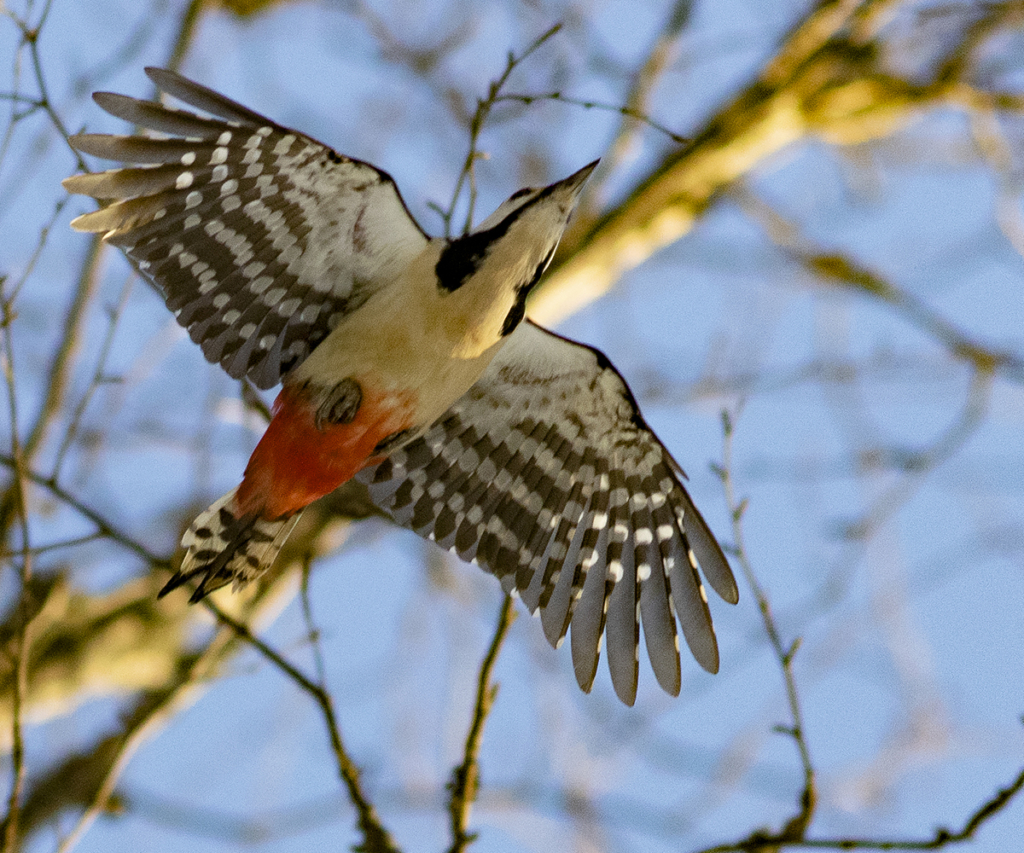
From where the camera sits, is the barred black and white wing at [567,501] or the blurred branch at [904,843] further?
the barred black and white wing at [567,501]

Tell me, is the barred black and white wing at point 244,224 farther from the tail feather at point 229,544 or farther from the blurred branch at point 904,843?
the blurred branch at point 904,843

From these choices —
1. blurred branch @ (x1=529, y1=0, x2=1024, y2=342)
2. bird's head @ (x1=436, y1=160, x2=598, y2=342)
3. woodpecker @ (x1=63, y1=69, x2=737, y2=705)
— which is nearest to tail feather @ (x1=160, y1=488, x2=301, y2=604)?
woodpecker @ (x1=63, y1=69, x2=737, y2=705)

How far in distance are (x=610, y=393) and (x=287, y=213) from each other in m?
1.05

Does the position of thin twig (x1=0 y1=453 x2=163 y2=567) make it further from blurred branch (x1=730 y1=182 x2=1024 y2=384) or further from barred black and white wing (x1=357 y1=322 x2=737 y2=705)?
blurred branch (x1=730 y1=182 x2=1024 y2=384)

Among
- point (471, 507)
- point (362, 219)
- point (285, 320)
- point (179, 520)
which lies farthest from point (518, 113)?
point (179, 520)

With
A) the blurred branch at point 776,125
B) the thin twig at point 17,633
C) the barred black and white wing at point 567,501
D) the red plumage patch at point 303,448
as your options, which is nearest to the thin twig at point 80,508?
the thin twig at point 17,633

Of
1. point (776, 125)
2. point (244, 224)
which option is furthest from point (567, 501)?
point (776, 125)

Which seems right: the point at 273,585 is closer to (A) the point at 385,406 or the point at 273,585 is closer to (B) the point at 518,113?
(A) the point at 385,406

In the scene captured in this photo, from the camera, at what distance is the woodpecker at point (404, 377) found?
8.83ft

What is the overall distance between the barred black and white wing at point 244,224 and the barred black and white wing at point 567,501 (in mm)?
502

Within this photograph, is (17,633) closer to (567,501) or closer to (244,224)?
(244,224)

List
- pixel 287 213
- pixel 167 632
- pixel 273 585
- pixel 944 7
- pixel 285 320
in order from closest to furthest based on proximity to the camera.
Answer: pixel 287 213 → pixel 285 320 → pixel 273 585 → pixel 167 632 → pixel 944 7

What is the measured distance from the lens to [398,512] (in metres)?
3.31

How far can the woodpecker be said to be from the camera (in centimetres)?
269
